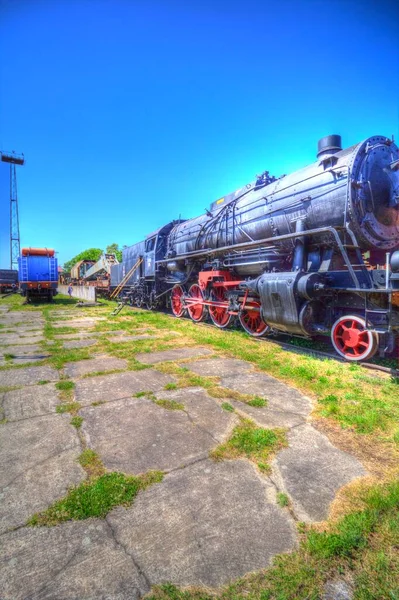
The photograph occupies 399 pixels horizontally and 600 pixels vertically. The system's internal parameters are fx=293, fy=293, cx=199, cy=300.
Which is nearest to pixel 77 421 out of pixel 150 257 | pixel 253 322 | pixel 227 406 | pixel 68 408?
pixel 68 408

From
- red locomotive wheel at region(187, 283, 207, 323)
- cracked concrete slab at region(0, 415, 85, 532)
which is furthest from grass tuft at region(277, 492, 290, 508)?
red locomotive wheel at region(187, 283, 207, 323)

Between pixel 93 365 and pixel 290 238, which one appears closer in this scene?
pixel 93 365

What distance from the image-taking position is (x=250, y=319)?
855cm

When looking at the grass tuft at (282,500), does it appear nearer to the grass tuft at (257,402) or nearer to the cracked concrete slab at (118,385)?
the grass tuft at (257,402)

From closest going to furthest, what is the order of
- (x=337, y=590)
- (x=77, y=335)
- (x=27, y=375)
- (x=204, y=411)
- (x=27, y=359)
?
(x=337, y=590)
(x=204, y=411)
(x=27, y=375)
(x=27, y=359)
(x=77, y=335)

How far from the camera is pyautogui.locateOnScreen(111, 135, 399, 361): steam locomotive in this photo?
5.36 metres

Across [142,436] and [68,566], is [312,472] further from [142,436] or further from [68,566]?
[68,566]

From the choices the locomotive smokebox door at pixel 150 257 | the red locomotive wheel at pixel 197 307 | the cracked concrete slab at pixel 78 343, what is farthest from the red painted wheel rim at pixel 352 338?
the locomotive smokebox door at pixel 150 257

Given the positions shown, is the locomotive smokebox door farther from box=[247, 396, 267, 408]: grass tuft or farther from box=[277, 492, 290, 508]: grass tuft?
box=[277, 492, 290, 508]: grass tuft

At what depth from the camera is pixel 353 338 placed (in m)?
5.55

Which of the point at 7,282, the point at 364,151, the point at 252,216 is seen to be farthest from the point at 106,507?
the point at 7,282

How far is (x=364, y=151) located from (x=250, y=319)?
481cm

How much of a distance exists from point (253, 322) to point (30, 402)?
602 centimetres

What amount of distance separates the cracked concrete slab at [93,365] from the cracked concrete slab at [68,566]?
3336mm
